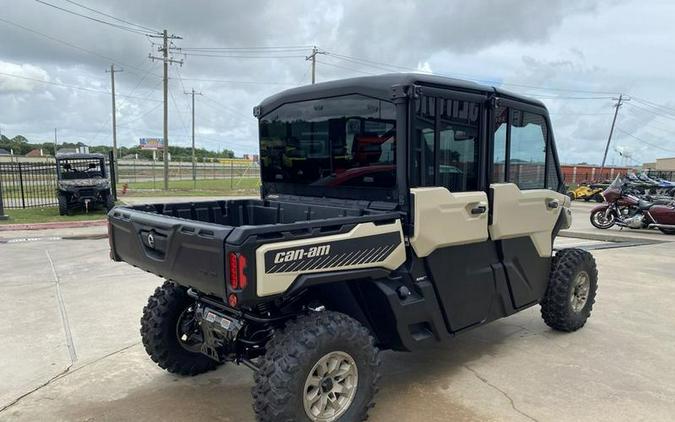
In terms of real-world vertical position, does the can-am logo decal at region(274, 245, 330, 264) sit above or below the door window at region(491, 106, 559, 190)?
below

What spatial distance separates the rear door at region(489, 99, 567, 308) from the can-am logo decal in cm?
171

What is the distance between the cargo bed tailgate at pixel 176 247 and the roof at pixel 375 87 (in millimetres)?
1468

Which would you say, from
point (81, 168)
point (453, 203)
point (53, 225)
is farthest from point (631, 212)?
point (81, 168)

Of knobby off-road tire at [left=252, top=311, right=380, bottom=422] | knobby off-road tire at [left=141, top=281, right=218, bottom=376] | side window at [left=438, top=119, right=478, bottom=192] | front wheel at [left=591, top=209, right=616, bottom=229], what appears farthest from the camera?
front wheel at [left=591, top=209, right=616, bottom=229]

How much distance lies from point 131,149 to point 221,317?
352 ft

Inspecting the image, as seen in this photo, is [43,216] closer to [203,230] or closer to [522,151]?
[203,230]

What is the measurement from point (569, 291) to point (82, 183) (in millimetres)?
15442

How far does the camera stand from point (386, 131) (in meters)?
3.46

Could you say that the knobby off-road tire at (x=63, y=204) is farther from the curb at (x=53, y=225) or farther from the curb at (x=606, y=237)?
the curb at (x=606, y=237)

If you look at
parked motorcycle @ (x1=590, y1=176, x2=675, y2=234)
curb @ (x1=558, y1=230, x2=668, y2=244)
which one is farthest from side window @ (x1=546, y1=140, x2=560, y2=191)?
parked motorcycle @ (x1=590, y1=176, x2=675, y2=234)

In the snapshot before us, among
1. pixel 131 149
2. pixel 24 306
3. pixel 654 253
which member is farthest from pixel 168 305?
pixel 131 149

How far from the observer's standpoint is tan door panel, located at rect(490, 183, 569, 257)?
13.2ft

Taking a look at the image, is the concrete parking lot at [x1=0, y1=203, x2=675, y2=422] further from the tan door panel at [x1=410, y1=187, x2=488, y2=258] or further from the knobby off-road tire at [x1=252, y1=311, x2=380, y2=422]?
the tan door panel at [x1=410, y1=187, x2=488, y2=258]

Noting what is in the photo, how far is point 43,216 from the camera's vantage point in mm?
15500
